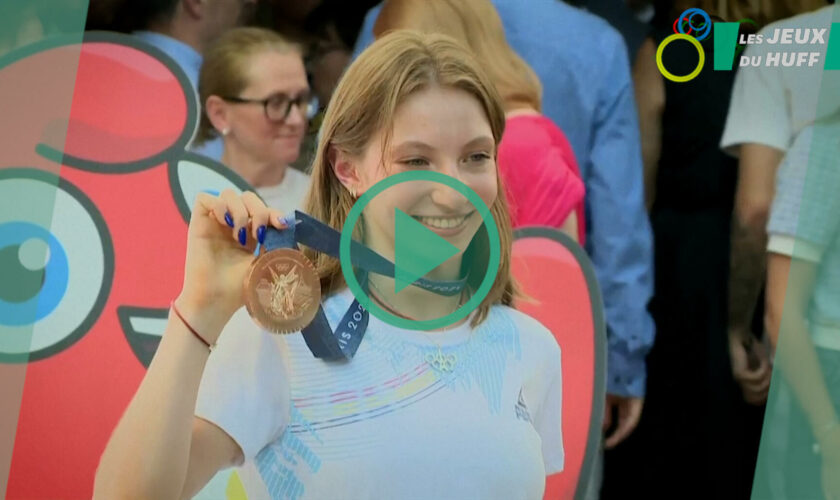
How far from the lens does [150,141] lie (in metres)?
1.63

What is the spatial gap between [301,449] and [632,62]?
0.77 metres

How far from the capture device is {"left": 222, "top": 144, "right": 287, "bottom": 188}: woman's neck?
1.60 metres

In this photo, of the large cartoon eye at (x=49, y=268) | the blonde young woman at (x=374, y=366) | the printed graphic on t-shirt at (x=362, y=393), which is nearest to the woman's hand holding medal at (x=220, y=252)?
the blonde young woman at (x=374, y=366)

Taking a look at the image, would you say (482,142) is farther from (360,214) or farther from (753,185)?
(753,185)

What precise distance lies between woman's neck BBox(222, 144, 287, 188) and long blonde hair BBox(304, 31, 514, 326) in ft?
0.68

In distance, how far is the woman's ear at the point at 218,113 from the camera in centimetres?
161

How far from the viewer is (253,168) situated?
5.28 feet

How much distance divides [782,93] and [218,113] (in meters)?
0.85

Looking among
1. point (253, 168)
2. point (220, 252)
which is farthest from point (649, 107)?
point (220, 252)

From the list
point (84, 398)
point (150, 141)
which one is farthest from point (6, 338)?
point (150, 141)

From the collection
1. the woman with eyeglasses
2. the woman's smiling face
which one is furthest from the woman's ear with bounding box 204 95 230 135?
the woman's smiling face

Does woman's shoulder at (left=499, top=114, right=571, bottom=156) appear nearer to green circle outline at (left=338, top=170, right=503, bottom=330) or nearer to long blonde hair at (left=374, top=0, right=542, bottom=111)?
long blonde hair at (left=374, top=0, right=542, bottom=111)

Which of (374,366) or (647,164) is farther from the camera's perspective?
(647,164)

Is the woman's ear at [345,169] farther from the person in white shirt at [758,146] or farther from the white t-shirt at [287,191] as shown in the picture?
the person in white shirt at [758,146]
